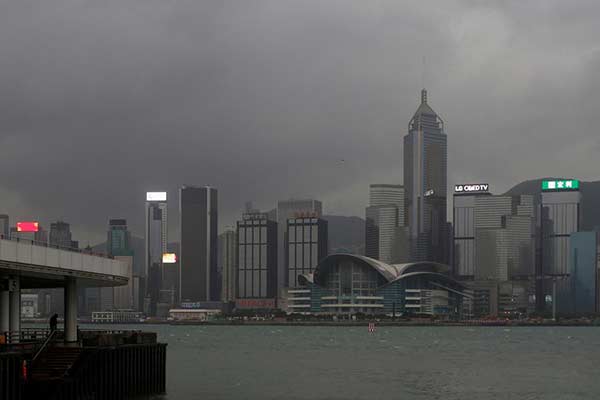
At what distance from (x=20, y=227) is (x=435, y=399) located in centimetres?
3567

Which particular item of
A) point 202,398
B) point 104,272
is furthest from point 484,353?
point 104,272

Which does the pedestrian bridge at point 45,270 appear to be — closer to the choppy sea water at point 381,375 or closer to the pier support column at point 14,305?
the pier support column at point 14,305

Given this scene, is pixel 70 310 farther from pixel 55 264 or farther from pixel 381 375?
pixel 381 375

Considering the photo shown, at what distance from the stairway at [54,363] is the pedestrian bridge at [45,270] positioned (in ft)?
15.4

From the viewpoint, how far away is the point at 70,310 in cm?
6153

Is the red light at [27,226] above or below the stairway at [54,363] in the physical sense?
above

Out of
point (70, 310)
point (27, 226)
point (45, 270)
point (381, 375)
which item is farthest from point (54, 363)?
point (381, 375)

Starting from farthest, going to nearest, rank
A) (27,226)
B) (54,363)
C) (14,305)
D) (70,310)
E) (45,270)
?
1. (27,226)
2. (70,310)
3. (14,305)
4. (45,270)
5. (54,363)

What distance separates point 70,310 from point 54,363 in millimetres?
9329

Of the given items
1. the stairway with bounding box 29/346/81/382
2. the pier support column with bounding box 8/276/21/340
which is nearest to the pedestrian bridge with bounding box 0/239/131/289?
the pier support column with bounding box 8/276/21/340

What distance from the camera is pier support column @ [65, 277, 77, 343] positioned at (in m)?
60.8

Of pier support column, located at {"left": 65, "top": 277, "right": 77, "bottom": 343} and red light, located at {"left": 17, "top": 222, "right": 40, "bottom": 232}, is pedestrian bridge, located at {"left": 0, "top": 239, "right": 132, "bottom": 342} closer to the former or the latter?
pier support column, located at {"left": 65, "top": 277, "right": 77, "bottom": 343}

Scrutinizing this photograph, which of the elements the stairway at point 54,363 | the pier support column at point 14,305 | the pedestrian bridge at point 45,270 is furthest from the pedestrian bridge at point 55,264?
the stairway at point 54,363

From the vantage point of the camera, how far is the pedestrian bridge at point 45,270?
51.9m
